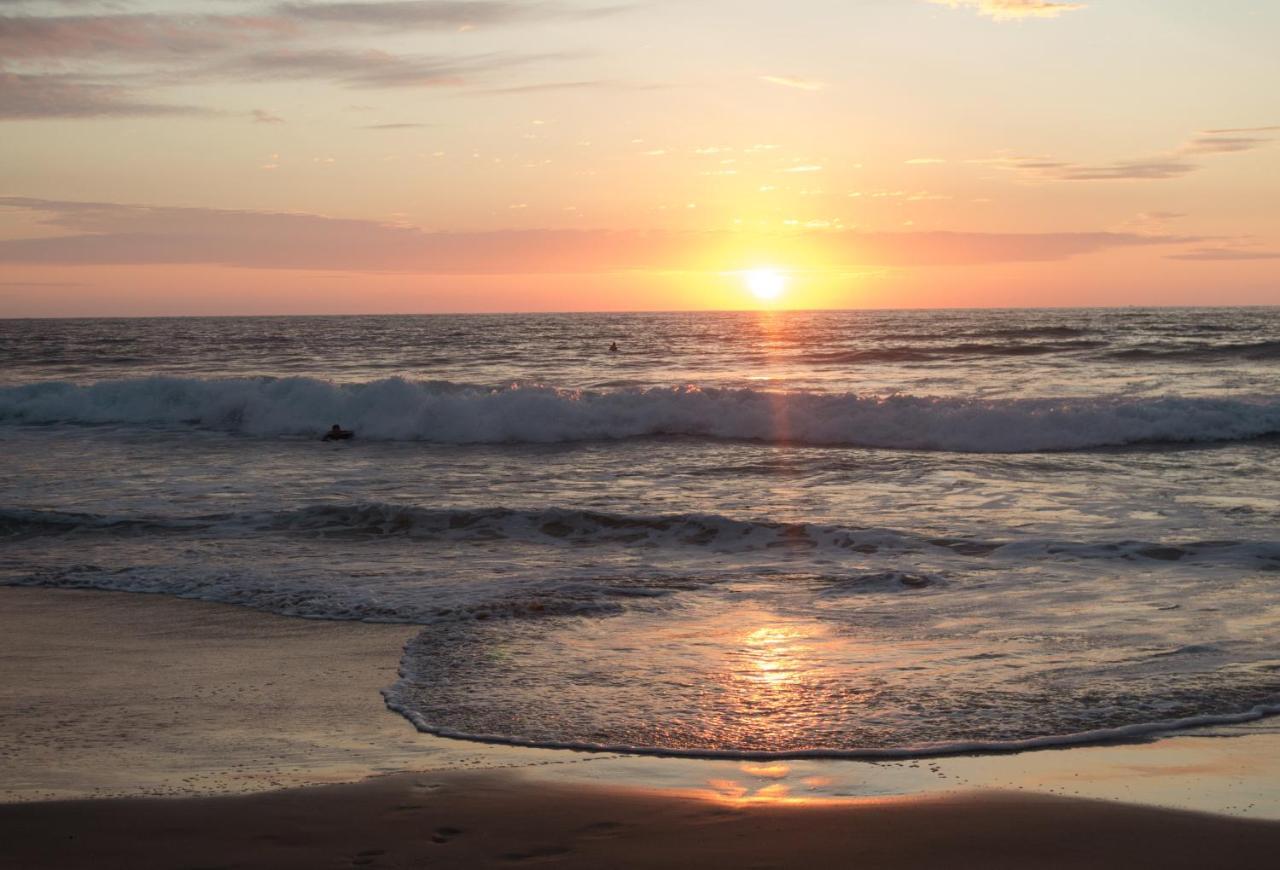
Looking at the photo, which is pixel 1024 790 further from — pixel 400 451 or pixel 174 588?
pixel 400 451

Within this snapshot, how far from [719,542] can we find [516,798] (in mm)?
6767

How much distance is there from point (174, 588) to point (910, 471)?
10.1 m

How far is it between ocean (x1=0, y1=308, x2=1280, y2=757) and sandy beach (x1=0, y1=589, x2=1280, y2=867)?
315 mm

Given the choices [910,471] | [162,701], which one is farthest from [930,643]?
[910,471]

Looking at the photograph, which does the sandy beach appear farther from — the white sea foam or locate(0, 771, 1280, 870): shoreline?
the white sea foam

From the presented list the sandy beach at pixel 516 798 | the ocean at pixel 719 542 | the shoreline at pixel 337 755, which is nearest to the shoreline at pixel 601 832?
the sandy beach at pixel 516 798

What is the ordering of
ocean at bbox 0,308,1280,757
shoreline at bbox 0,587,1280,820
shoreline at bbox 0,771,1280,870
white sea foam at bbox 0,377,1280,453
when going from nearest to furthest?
1. shoreline at bbox 0,771,1280,870
2. shoreline at bbox 0,587,1280,820
3. ocean at bbox 0,308,1280,757
4. white sea foam at bbox 0,377,1280,453

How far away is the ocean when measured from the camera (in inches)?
248

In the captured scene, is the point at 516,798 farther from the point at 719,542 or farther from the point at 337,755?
the point at 719,542

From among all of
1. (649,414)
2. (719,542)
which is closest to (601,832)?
(719,542)

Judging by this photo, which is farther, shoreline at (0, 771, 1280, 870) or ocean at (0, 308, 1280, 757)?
ocean at (0, 308, 1280, 757)

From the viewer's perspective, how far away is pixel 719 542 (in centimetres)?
1152

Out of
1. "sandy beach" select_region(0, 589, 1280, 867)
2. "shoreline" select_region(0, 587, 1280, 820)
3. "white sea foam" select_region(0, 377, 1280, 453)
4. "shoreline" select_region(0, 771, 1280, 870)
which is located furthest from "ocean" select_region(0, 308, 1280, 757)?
"shoreline" select_region(0, 771, 1280, 870)

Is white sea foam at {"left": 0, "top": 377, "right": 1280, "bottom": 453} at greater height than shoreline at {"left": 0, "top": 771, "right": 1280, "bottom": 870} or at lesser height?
greater
